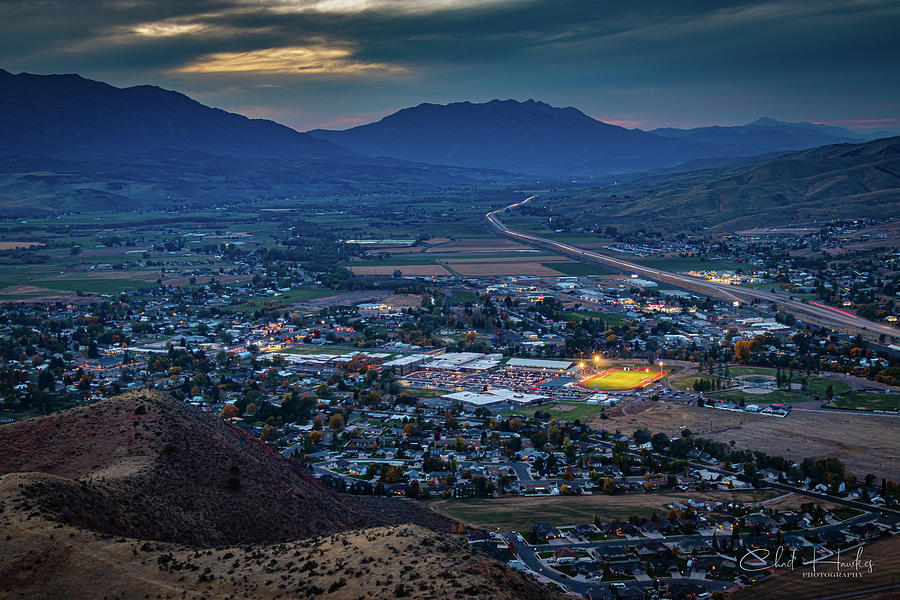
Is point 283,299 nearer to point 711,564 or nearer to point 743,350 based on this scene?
point 743,350

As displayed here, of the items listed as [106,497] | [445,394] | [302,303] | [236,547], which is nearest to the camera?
[236,547]

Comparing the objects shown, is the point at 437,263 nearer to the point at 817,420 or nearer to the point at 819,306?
the point at 819,306

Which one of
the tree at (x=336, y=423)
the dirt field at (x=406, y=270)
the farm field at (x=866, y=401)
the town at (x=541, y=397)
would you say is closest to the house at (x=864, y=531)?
the town at (x=541, y=397)

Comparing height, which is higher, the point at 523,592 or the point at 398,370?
the point at 523,592

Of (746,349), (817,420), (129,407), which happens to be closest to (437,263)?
(746,349)

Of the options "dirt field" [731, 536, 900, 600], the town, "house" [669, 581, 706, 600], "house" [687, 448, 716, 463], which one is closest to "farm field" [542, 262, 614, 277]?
the town

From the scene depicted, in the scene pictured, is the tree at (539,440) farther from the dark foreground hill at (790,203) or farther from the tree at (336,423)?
the dark foreground hill at (790,203)
